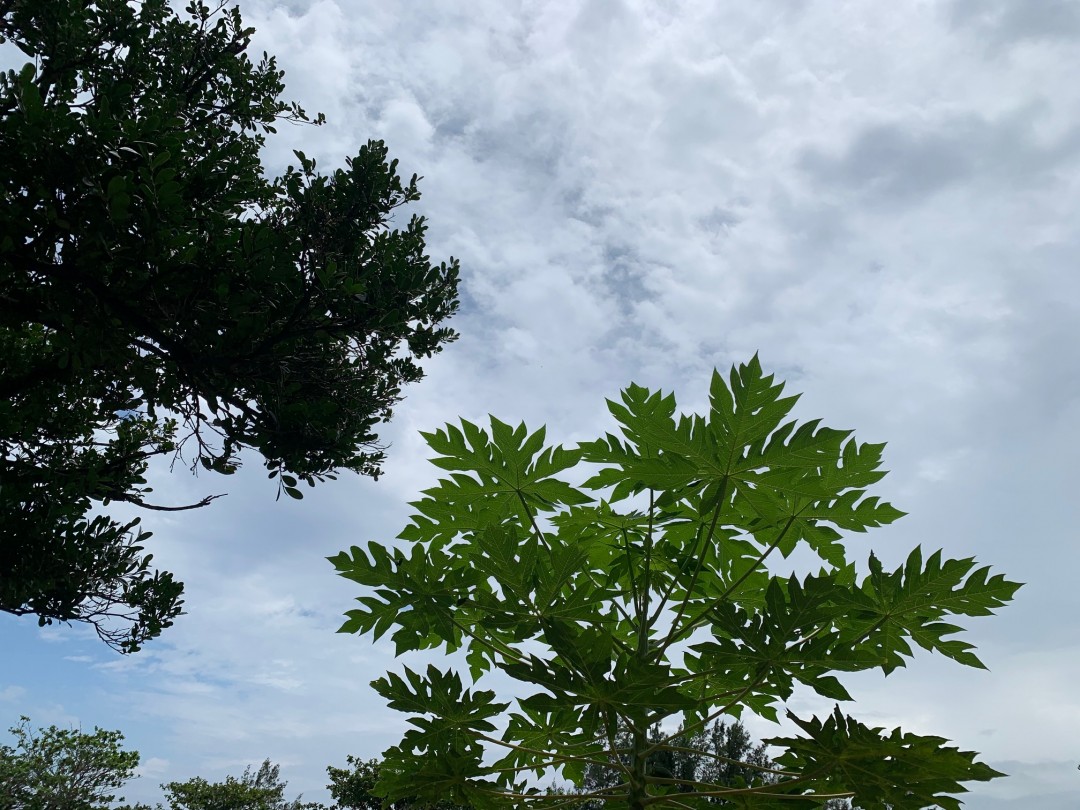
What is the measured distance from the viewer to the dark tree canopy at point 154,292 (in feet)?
22.0

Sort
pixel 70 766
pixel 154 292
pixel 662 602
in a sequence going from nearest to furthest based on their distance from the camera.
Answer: pixel 662 602 < pixel 154 292 < pixel 70 766

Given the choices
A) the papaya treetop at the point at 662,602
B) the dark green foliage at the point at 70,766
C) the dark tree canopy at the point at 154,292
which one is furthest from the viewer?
the dark green foliage at the point at 70,766

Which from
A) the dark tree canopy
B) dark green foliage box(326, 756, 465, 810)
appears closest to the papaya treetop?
the dark tree canopy

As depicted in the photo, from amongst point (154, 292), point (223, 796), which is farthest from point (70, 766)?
point (154, 292)

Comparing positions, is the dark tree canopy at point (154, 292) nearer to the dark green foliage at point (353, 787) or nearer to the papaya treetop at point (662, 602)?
the papaya treetop at point (662, 602)

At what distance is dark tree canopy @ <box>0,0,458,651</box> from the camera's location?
6.71m

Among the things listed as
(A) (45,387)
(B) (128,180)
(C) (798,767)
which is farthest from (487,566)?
(A) (45,387)

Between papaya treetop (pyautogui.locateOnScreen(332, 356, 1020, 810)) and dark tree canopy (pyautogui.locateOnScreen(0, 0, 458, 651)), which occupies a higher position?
Result: dark tree canopy (pyautogui.locateOnScreen(0, 0, 458, 651))

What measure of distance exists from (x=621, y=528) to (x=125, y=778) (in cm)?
3087

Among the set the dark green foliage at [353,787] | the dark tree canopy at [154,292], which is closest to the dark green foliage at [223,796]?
the dark green foliage at [353,787]

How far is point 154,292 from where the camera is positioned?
7145 millimetres

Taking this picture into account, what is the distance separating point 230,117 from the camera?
1081 centimetres

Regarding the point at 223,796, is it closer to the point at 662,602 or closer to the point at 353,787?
the point at 353,787

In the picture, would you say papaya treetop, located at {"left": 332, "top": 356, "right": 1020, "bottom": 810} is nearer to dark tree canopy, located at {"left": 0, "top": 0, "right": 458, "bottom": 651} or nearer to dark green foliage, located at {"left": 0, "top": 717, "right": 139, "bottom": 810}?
dark tree canopy, located at {"left": 0, "top": 0, "right": 458, "bottom": 651}
